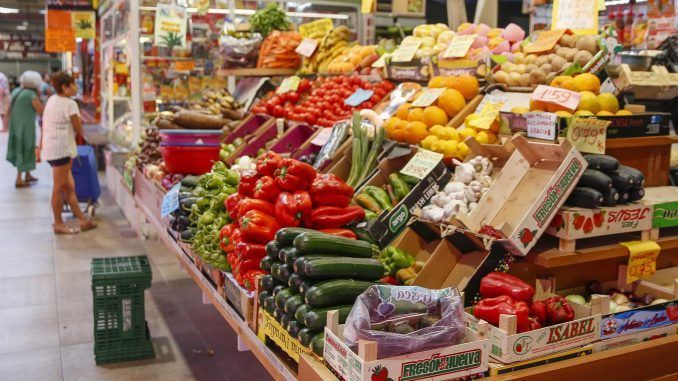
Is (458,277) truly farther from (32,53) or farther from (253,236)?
(32,53)

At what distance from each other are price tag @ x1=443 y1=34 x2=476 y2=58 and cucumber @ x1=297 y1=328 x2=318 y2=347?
8.63ft

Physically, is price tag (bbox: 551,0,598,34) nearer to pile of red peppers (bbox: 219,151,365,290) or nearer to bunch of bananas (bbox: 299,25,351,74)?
pile of red peppers (bbox: 219,151,365,290)

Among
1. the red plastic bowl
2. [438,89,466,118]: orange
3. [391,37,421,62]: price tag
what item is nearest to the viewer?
[438,89,466,118]: orange

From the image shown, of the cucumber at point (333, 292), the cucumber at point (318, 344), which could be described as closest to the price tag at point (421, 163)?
the cucumber at point (333, 292)

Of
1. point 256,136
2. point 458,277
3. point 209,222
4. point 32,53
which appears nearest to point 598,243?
point 458,277

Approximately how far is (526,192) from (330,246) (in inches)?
33.5

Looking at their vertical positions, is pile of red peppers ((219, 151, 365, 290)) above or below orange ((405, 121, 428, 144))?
below

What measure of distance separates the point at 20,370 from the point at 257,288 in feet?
8.51

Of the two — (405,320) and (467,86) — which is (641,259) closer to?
(405,320)

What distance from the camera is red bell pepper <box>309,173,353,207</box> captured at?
325cm

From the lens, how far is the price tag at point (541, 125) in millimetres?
2879

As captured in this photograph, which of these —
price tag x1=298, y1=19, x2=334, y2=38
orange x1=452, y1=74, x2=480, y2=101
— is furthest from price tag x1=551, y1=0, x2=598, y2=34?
price tag x1=298, y1=19, x2=334, y2=38

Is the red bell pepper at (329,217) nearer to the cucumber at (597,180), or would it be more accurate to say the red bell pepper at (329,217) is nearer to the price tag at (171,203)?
the cucumber at (597,180)

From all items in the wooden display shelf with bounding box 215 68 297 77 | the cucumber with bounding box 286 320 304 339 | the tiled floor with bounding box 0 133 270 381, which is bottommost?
the tiled floor with bounding box 0 133 270 381
